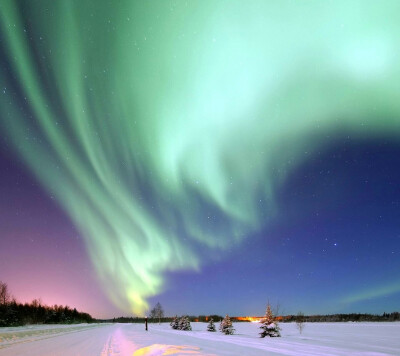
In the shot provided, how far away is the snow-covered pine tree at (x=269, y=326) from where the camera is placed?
3359 centimetres

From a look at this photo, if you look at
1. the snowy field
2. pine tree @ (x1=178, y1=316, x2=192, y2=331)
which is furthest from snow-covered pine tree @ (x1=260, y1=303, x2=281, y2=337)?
pine tree @ (x1=178, y1=316, x2=192, y2=331)

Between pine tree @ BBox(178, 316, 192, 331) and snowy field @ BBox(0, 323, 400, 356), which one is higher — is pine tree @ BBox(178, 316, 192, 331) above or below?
above

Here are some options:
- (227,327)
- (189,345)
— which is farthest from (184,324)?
(189,345)

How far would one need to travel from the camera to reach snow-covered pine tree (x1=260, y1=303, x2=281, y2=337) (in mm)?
33594

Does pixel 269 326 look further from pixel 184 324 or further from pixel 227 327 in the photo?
pixel 184 324

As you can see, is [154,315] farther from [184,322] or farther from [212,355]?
[212,355]

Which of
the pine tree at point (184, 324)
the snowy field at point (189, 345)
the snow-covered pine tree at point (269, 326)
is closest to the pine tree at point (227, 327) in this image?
the snow-covered pine tree at point (269, 326)

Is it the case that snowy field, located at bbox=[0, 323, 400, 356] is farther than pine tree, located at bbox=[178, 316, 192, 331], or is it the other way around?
pine tree, located at bbox=[178, 316, 192, 331]

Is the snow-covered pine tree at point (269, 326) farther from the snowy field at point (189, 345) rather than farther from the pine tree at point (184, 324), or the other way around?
the pine tree at point (184, 324)

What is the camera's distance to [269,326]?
112 feet

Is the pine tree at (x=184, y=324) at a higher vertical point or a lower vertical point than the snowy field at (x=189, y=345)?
higher

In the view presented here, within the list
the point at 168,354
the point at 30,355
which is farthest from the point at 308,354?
the point at 30,355

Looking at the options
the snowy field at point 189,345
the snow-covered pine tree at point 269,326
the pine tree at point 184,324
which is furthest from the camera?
the pine tree at point 184,324

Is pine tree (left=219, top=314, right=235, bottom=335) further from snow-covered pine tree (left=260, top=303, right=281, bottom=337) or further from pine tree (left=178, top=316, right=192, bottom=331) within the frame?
pine tree (left=178, top=316, right=192, bottom=331)
